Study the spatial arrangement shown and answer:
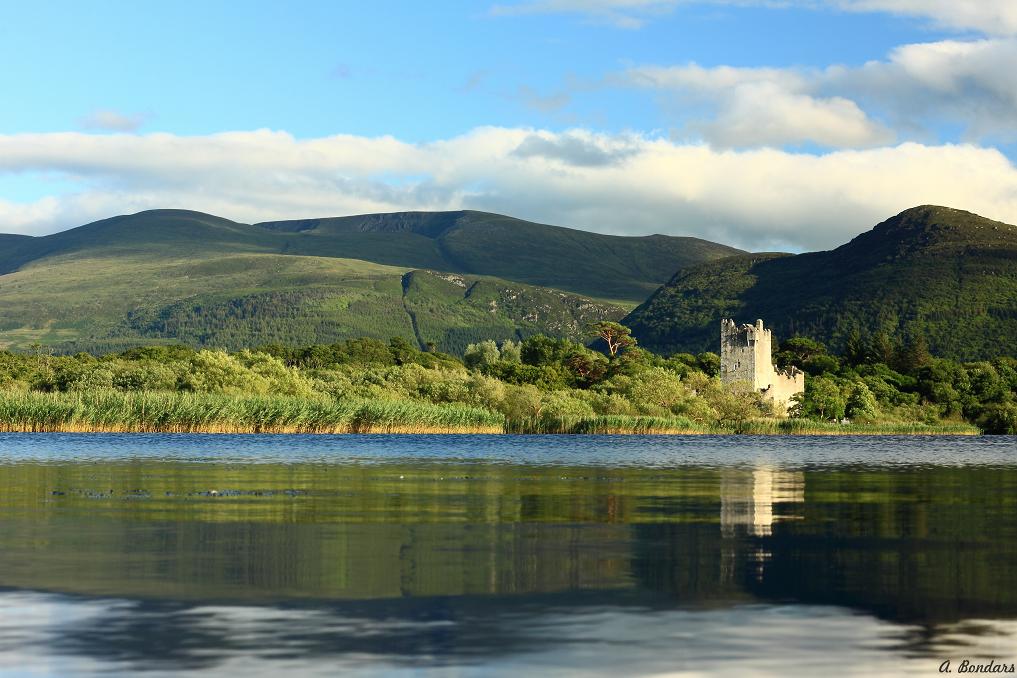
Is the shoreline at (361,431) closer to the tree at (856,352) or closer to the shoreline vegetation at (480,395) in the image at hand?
the shoreline vegetation at (480,395)

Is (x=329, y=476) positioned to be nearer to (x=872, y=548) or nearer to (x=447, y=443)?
(x=872, y=548)

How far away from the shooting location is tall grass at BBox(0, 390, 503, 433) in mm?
67375

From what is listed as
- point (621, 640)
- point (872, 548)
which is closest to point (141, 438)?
point (872, 548)

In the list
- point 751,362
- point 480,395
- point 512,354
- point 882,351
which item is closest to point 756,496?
point 480,395

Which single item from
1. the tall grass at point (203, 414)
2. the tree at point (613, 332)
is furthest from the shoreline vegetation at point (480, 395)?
the tree at point (613, 332)

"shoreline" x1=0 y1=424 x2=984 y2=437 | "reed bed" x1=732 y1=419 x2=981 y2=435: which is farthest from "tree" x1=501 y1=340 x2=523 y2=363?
"shoreline" x1=0 y1=424 x2=984 y2=437

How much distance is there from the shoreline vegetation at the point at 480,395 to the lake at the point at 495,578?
3758 centimetres

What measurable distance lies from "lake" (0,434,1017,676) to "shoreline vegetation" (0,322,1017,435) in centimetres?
3758

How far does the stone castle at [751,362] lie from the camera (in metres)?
133

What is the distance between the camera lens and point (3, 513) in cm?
2475

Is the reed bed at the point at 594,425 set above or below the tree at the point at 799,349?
below

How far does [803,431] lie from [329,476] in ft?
294

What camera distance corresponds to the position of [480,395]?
97500 millimetres

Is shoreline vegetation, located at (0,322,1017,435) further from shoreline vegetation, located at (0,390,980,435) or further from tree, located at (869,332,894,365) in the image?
tree, located at (869,332,894,365)
